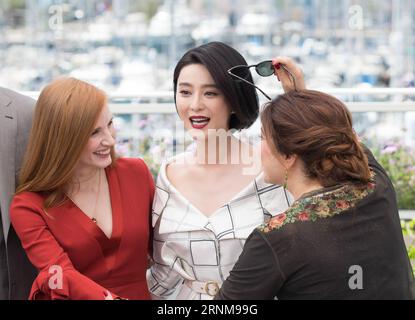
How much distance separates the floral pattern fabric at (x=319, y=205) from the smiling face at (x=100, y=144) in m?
0.71

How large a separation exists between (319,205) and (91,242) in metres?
0.81

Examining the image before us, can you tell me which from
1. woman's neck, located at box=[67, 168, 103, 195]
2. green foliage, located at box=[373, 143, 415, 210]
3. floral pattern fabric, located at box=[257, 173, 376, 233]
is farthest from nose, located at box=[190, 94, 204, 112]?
green foliage, located at box=[373, 143, 415, 210]

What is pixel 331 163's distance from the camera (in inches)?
68.2

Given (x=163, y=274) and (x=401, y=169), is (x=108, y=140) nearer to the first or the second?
(x=163, y=274)

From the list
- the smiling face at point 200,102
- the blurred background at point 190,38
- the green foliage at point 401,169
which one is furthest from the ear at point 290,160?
the blurred background at point 190,38

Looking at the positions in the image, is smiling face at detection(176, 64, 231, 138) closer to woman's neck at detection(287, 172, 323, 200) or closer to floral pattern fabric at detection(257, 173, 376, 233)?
woman's neck at detection(287, 172, 323, 200)

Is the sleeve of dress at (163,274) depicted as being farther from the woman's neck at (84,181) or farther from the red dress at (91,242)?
the woman's neck at (84,181)

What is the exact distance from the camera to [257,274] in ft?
5.43

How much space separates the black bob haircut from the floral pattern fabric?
2.16 feet

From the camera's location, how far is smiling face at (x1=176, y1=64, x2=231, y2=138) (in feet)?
7.45

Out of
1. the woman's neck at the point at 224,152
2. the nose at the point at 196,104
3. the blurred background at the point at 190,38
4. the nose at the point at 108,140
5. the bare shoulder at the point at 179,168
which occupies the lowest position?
the blurred background at the point at 190,38

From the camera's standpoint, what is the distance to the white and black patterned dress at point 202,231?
87.2 inches
